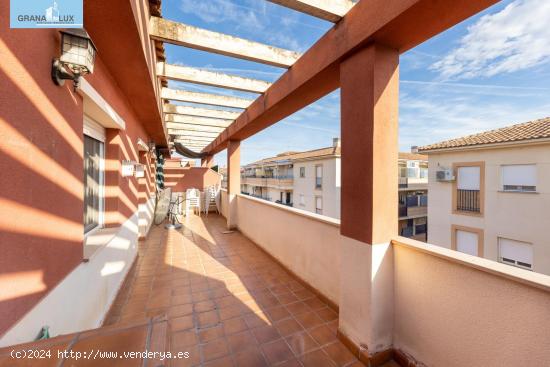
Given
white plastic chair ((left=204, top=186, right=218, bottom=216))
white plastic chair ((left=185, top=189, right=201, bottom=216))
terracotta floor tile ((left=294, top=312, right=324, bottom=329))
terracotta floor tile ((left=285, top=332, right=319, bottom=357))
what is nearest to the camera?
terracotta floor tile ((left=285, top=332, right=319, bottom=357))

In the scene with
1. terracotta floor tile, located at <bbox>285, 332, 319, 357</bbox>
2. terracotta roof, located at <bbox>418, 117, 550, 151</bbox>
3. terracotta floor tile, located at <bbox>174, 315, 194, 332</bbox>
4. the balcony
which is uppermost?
terracotta roof, located at <bbox>418, 117, 550, 151</bbox>

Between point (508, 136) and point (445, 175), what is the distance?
2.03m

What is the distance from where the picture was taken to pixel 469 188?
25.1 feet

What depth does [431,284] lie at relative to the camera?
1.63 metres

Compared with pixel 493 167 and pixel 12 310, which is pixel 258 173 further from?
pixel 12 310

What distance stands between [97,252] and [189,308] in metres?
1.18

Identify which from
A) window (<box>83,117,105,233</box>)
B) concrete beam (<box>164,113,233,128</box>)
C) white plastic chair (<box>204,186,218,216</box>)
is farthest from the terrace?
white plastic chair (<box>204,186,218,216</box>)

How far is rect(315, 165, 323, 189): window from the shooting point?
1559 cm

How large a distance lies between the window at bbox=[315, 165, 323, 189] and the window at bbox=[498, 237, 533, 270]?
383 inches

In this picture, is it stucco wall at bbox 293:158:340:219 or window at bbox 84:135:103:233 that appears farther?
stucco wall at bbox 293:158:340:219

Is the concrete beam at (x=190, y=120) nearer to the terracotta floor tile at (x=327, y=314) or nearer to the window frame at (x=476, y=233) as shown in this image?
the terracotta floor tile at (x=327, y=314)

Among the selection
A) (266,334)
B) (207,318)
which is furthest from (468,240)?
(207,318)

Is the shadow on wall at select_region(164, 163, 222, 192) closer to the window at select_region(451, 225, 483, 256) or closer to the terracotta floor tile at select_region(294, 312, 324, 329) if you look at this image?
the terracotta floor tile at select_region(294, 312, 324, 329)

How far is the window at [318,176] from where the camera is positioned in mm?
15586
